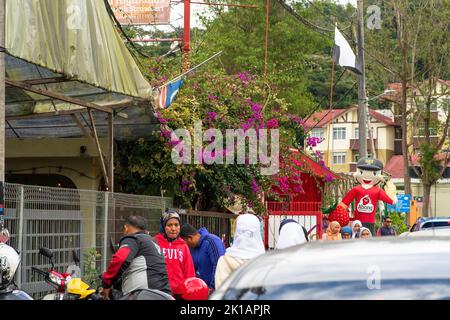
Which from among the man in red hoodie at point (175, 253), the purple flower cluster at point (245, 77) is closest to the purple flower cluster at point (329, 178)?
the purple flower cluster at point (245, 77)

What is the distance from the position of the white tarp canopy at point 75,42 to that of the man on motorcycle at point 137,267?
2.76 metres

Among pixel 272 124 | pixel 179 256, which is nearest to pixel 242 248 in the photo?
pixel 179 256

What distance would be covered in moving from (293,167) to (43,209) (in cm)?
1084

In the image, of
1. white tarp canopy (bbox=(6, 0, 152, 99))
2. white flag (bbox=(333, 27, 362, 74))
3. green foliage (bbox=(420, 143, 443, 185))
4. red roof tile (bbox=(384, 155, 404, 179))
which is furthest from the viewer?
red roof tile (bbox=(384, 155, 404, 179))

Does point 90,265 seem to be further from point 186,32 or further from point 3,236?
point 186,32

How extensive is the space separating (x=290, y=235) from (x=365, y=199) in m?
8.91

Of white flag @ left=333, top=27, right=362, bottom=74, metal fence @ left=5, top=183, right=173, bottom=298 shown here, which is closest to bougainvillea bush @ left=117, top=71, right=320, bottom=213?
metal fence @ left=5, top=183, right=173, bottom=298

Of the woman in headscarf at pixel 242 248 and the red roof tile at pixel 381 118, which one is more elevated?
the red roof tile at pixel 381 118

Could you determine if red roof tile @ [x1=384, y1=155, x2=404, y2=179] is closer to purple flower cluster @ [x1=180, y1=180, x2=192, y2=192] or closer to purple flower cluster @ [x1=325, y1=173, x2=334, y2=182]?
purple flower cluster @ [x1=325, y1=173, x2=334, y2=182]

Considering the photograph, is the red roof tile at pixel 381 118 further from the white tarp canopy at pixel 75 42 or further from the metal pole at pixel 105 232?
the metal pole at pixel 105 232

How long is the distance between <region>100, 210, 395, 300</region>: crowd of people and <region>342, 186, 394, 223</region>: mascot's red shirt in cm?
842

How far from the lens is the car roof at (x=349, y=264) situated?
4645mm

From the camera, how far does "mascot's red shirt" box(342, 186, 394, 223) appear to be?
21.1 metres
